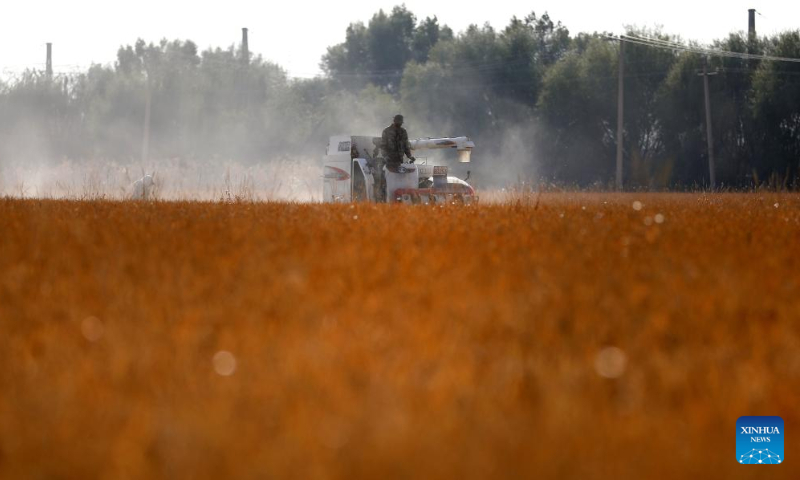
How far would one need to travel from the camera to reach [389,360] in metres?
3.65

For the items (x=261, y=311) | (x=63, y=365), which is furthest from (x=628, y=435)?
(x=261, y=311)

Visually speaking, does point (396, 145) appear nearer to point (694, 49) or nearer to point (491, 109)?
point (694, 49)

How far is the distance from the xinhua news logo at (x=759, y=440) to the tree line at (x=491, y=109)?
139ft

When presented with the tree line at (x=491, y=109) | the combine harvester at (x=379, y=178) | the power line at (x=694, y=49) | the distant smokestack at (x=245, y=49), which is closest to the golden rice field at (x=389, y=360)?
the combine harvester at (x=379, y=178)

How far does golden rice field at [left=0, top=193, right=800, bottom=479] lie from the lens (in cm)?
263

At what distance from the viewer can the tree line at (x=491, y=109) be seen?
50.8m

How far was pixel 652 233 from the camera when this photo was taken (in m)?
9.45

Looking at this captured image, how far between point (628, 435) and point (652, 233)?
6.87 meters

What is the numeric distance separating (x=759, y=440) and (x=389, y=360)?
129cm

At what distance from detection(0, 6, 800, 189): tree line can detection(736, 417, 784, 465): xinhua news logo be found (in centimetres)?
4225

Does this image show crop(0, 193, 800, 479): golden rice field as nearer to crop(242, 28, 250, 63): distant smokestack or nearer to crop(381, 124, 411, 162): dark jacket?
crop(381, 124, 411, 162): dark jacket

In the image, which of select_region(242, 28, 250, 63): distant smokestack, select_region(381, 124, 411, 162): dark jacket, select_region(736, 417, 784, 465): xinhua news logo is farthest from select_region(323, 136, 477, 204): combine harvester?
select_region(242, 28, 250, 63): distant smokestack

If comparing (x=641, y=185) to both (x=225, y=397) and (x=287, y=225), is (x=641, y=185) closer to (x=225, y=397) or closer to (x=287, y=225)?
(x=287, y=225)

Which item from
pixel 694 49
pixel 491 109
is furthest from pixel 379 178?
pixel 491 109
